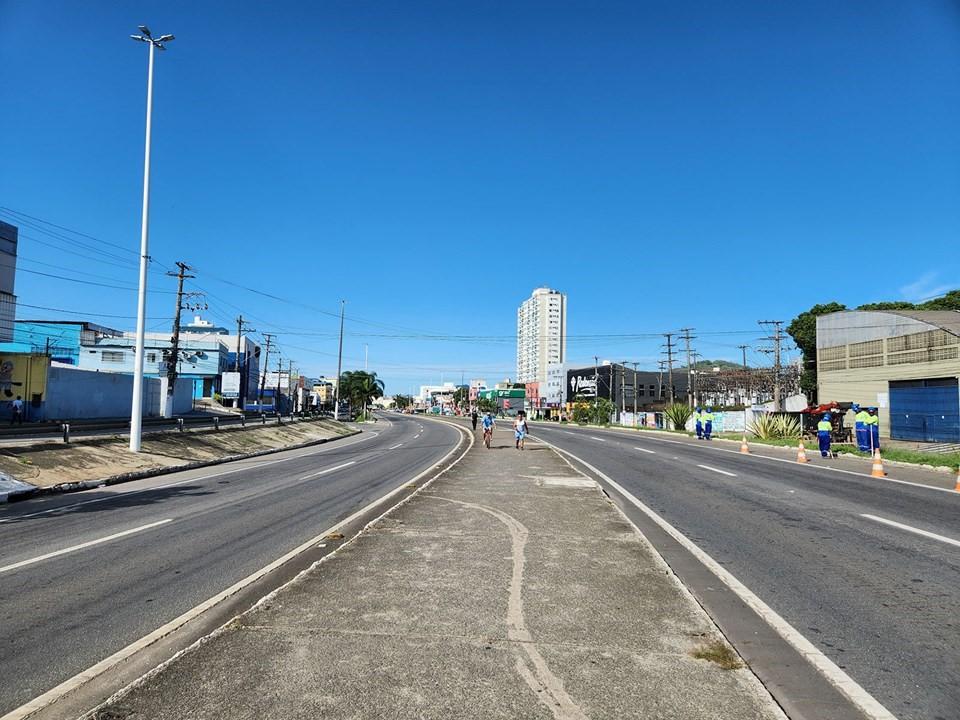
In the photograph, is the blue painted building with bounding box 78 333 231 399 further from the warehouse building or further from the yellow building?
the warehouse building

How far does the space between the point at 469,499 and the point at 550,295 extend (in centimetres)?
18880

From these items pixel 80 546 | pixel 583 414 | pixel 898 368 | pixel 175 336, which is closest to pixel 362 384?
pixel 583 414

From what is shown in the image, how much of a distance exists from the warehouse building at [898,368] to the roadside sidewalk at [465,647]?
122 ft

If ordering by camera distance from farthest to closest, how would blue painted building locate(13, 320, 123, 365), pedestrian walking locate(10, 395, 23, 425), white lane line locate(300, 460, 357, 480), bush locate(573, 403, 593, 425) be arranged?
1. bush locate(573, 403, 593, 425)
2. blue painted building locate(13, 320, 123, 365)
3. pedestrian walking locate(10, 395, 23, 425)
4. white lane line locate(300, 460, 357, 480)

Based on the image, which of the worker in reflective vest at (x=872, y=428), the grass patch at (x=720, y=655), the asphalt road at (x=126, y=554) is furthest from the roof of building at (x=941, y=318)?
the grass patch at (x=720, y=655)

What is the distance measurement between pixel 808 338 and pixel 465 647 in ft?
227

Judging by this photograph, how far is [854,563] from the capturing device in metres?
6.80

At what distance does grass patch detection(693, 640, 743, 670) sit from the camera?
3.83 metres

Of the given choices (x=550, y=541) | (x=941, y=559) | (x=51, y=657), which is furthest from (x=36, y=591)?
(x=941, y=559)

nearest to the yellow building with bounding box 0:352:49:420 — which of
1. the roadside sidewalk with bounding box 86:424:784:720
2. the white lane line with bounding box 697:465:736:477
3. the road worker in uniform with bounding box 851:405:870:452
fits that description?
the white lane line with bounding box 697:465:736:477

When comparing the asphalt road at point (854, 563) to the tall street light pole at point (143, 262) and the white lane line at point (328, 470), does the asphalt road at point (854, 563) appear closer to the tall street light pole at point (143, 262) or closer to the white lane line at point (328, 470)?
the white lane line at point (328, 470)

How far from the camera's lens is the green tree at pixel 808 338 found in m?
61.6

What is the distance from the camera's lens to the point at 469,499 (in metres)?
10.6

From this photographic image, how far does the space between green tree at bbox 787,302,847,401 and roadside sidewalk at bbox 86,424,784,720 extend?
6367cm
